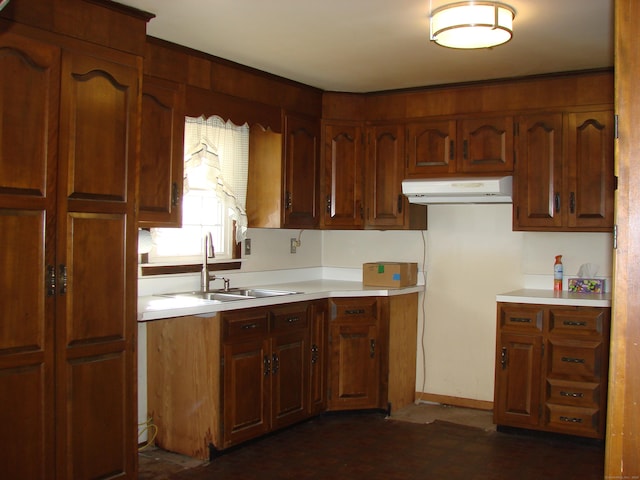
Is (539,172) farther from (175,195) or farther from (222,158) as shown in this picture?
(175,195)

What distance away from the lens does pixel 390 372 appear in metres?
4.63

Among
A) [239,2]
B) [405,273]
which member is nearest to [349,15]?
[239,2]

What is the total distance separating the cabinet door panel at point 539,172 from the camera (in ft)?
14.1

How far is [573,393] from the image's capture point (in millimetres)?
4031

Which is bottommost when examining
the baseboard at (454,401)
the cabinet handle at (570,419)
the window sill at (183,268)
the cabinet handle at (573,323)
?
the baseboard at (454,401)

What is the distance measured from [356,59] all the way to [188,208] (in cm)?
143

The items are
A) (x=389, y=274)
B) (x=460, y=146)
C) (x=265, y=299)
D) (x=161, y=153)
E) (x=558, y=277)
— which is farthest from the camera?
(x=389, y=274)

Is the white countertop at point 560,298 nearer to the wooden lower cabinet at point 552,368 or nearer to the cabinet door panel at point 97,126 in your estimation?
the wooden lower cabinet at point 552,368

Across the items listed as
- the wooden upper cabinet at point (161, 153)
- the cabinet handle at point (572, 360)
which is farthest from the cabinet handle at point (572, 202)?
the wooden upper cabinet at point (161, 153)

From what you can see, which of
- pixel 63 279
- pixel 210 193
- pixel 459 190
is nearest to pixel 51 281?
pixel 63 279

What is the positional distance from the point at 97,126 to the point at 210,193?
146 centimetres

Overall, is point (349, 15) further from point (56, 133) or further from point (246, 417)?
point (246, 417)

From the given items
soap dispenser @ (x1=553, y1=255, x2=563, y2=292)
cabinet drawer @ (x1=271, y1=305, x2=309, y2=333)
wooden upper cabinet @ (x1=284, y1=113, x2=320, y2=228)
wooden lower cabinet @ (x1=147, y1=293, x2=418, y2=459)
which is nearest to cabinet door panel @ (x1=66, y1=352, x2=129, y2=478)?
wooden lower cabinet @ (x1=147, y1=293, x2=418, y2=459)

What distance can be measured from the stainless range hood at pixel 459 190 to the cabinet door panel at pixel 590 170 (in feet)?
1.40
